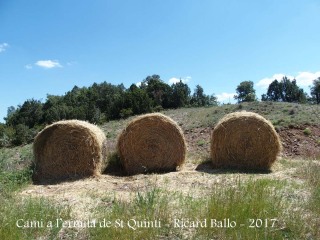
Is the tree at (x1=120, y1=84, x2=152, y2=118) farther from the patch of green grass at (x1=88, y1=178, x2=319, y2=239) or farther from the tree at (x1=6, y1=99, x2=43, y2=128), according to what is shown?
the patch of green grass at (x1=88, y1=178, x2=319, y2=239)

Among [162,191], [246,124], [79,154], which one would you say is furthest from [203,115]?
[162,191]

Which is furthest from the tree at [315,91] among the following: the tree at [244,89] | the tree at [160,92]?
the tree at [160,92]

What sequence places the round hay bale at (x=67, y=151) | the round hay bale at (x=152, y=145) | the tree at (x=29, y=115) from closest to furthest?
the round hay bale at (x=67, y=151) < the round hay bale at (x=152, y=145) < the tree at (x=29, y=115)

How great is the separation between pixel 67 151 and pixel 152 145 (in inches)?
85.7

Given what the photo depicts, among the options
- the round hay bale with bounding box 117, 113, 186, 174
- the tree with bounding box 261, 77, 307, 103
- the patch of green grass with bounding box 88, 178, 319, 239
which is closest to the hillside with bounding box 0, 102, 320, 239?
the patch of green grass with bounding box 88, 178, 319, 239

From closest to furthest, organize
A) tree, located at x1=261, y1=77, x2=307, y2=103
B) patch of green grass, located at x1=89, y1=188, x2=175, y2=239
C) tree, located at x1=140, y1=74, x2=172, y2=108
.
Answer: patch of green grass, located at x1=89, y1=188, x2=175, y2=239 → tree, located at x1=140, y1=74, x2=172, y2=108 → tree, located at x1=261, y1=77, x2=307, y2=103

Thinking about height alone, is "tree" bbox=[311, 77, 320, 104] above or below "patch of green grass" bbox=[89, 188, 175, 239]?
above

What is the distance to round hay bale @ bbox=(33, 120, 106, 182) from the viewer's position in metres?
9.74

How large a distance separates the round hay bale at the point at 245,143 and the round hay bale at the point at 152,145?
100cm

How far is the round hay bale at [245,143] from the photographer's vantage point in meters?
10.3

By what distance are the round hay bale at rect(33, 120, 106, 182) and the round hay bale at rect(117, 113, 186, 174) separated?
0.86 m

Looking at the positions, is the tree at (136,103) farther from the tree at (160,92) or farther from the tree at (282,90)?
the tree at (282,90)

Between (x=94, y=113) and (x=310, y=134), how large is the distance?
22.0 metres

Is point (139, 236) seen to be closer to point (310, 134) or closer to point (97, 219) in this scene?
point (97, 219)
